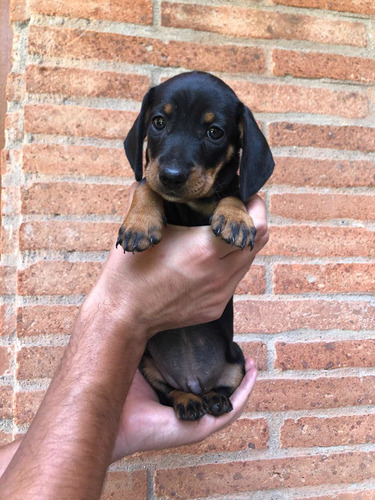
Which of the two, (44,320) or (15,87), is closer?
(44,320)

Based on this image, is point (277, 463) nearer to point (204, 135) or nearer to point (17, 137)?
point (204, 135)

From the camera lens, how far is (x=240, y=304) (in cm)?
248

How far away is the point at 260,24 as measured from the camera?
2559 millimetres

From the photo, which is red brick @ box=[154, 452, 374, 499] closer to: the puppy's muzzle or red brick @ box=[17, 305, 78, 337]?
red brick @ box=[17, 305, 78, 337]

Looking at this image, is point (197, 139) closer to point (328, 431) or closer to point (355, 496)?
point (328, 431)

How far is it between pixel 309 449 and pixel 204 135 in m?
1.65

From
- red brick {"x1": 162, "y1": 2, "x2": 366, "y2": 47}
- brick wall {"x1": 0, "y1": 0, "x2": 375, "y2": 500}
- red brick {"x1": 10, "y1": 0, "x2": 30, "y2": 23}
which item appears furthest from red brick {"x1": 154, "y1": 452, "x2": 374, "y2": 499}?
red brick {"x1": 10, "y1": 0, "x2": 30, "y2": 23}

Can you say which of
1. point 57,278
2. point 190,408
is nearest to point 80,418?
point 190,408

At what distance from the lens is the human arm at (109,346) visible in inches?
49.9

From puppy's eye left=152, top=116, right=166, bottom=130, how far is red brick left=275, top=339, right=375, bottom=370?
123 centimetres

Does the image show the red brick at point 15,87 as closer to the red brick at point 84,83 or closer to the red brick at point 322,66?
the red brick at point 84,83

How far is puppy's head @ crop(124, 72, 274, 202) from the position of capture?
1756 millimetres

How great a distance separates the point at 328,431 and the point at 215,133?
5.25ft

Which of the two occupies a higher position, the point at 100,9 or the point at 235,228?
the point at 100,9
